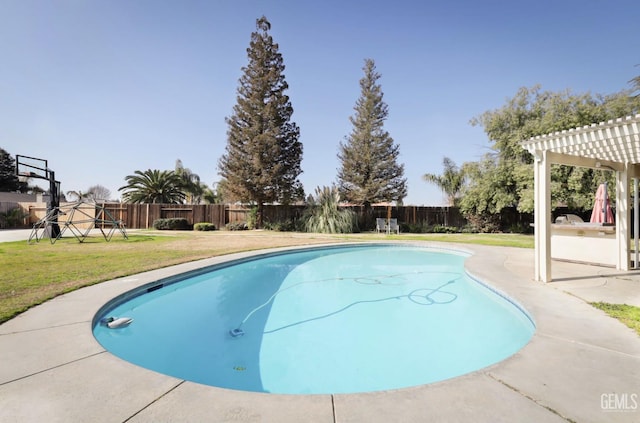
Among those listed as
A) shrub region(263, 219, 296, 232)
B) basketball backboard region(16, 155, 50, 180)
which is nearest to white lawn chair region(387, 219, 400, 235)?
shrub region(263, 219, 296, 232)

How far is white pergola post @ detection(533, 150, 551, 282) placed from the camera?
15.2 feet

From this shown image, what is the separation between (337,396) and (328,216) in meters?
14.9

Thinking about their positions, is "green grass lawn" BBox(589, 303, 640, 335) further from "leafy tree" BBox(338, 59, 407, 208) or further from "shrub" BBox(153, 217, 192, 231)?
"shrub" BBox(153, 217, 192, 231)

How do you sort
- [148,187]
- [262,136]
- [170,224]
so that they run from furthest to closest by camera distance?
[148,187] → [170,224] → [262,136]

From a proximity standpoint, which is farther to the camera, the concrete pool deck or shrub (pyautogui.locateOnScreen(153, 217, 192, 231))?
shrub (pyautogui.locateOnScreen(153, 217, 192, 231))

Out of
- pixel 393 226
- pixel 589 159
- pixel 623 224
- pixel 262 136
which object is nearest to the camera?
pixel 589 159

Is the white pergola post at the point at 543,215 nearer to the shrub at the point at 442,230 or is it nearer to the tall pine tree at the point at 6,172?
the shrub at the point at 442,230

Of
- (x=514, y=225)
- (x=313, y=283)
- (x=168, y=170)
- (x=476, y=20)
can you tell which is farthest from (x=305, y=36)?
(x=168, y=170)

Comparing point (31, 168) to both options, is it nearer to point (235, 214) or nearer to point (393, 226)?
point (235, 214)

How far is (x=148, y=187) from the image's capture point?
22.7 m

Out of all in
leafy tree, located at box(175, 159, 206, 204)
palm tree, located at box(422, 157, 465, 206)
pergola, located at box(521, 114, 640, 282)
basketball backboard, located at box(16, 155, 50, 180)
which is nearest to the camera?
pergola, located at box(521, 114, 640, 282)

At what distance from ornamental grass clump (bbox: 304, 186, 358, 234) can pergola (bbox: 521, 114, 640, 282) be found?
11586mm

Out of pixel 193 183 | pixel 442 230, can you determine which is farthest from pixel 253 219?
pixel 193 183

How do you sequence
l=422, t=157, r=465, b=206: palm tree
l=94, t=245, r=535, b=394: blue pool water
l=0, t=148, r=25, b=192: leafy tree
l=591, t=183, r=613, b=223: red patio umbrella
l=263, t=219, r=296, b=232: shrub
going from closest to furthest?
l=94, t=245, r=535, b=394: blue pool water, l=591, t=183, r=613, b=223: red patio umbrella, l=263, t=219, r=296, b=232: shrub, l=422, t=157, r=465, b=206: palm tree, l=0, t=148, r=25, b=192: leafy tree
